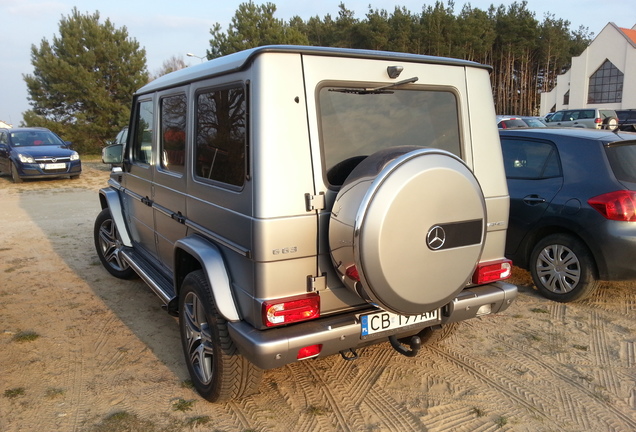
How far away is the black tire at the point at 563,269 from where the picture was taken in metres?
4.82

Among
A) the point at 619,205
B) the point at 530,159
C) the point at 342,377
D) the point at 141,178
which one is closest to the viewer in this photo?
the point at 342,377

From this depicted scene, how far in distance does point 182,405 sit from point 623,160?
427cm

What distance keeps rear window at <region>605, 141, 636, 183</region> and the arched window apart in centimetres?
4310

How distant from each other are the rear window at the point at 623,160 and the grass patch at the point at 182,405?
158 inches

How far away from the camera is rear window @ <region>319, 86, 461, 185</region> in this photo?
2.91 metres

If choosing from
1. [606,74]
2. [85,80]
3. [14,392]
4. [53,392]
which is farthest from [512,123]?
[606,74]

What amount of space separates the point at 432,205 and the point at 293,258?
2.55ft

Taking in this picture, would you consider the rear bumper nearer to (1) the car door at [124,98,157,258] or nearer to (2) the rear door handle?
(1) the car door at [124,98,157,258]

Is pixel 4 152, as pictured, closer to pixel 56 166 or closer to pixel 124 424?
pixel 56 166

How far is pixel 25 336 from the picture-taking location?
441 cm

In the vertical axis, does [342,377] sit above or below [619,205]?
below

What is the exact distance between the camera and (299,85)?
2785 mm

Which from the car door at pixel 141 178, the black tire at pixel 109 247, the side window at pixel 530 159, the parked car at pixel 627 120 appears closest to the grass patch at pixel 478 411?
the side window at pixel 530 159

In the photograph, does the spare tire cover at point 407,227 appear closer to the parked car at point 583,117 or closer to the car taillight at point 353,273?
the car taillight at point 353,273
